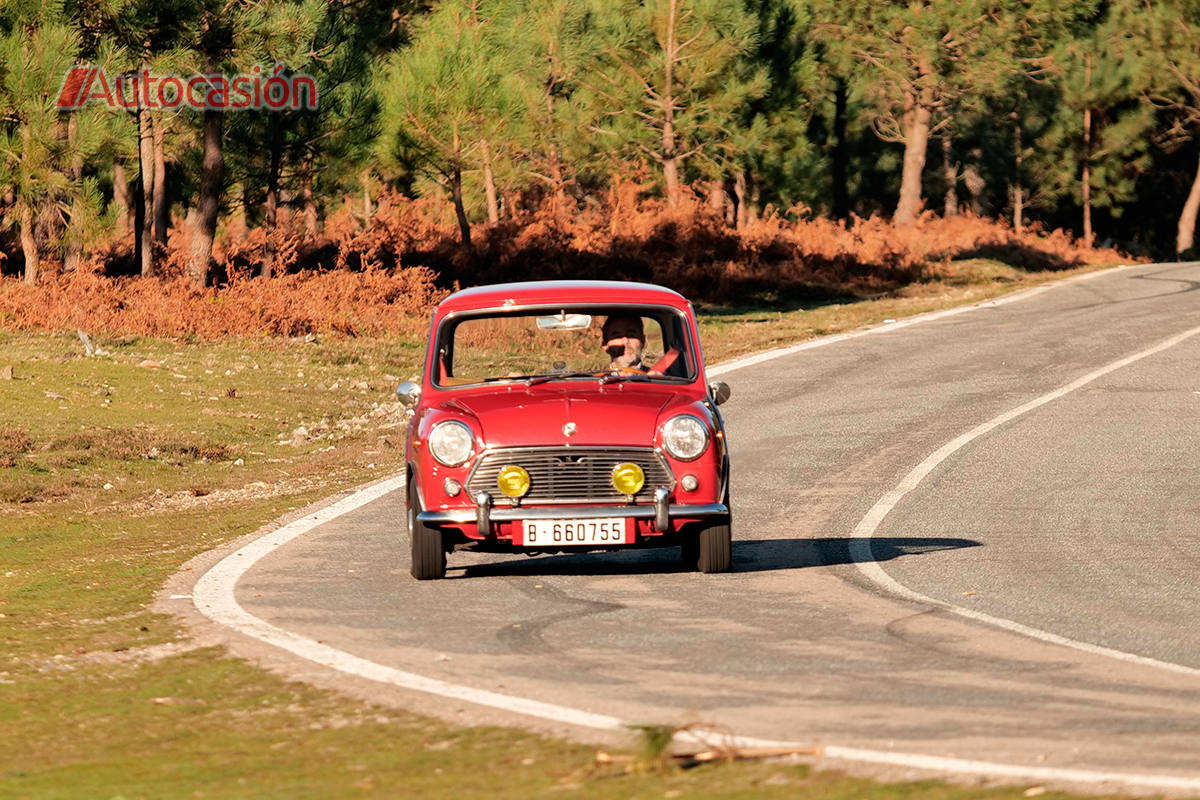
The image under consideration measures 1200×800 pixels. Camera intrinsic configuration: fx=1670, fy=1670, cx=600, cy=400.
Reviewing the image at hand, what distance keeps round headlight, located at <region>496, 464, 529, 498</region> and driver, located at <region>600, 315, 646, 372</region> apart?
1.57m

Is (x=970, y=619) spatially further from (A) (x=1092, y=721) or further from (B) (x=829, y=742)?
(B) (x=829, y=742)

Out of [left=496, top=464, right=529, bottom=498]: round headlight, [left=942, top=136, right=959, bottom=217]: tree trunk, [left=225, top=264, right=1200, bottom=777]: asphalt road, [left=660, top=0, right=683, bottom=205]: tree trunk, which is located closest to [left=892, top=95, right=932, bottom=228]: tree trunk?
[left=660, top=0, right=683, bottom=205]: tree trunk

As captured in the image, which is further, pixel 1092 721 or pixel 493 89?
pixel 493 89

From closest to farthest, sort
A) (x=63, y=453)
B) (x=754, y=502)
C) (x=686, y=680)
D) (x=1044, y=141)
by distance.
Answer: (x=686, y=680) < (x=754, y=502) < (x=63, y=453) < (x=1044, y=141)

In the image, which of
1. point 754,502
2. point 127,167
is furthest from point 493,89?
point 754,502

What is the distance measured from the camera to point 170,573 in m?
10.1

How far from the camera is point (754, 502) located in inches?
510

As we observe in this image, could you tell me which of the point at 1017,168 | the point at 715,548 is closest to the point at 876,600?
the point at 715,548

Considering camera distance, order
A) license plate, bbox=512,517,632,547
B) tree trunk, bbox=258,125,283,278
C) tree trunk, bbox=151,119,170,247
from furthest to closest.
Result: tree trunk, bbox=151,119,170,247 < tree trunk, bbox=258,125,283,278 < license plate, bbox=512,517,632,547

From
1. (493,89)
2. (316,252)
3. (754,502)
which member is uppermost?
(493,89)

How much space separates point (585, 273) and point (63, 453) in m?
20.4

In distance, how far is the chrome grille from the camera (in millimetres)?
9250

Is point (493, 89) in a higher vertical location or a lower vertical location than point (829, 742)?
higher

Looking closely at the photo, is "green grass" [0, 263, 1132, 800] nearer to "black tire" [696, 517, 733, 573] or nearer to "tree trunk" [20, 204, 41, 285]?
"black tire" [696, 517, 733, 573]
